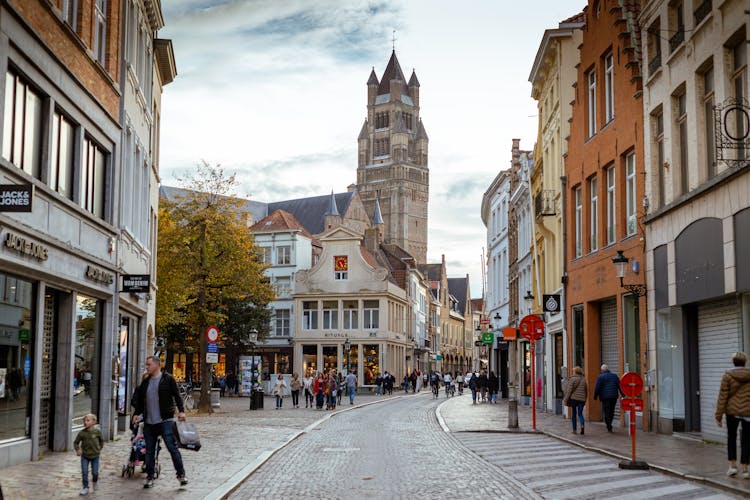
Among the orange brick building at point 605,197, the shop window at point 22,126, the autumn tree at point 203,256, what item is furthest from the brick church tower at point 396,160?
the shop window at point 22,126

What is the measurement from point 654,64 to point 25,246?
14.6 metres

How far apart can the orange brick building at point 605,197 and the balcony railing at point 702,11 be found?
377 centimetres

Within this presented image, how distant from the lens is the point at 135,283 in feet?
65.1

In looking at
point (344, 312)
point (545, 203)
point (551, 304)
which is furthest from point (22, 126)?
point (344, 312)

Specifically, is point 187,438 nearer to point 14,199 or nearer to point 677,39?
point 14,199

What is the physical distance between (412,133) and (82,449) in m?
158

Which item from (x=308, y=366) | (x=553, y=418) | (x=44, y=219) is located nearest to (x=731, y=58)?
(x=44, y=219)

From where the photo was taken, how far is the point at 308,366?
66312 mm

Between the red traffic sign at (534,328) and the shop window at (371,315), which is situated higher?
the shop window at (371,315)

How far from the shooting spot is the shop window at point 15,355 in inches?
545

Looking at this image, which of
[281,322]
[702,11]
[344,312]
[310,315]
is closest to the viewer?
[702,11]

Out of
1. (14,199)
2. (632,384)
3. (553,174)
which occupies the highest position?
(553,174)

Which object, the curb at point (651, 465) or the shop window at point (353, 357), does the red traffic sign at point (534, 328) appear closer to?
the curb at point (651, 465)

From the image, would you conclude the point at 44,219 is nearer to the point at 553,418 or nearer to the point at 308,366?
the point at 553,418
